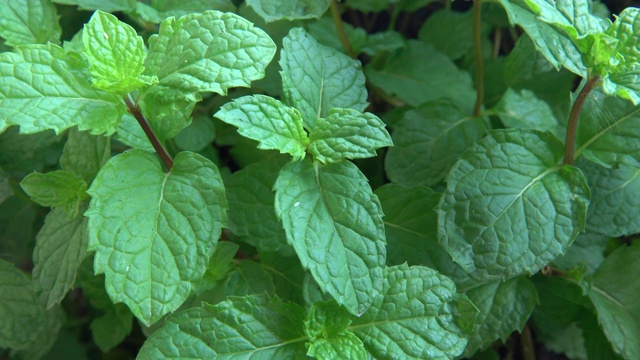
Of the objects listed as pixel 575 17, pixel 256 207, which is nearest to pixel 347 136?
pixel 256 207

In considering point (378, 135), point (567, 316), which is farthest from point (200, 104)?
point (567, 316)

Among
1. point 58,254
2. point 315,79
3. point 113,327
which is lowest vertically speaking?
point 113,327

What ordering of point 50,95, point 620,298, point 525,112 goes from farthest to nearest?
point 525,112, point 620,298, point 50,95

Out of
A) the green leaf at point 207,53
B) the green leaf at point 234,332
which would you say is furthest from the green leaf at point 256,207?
the green leaf at point 207,53

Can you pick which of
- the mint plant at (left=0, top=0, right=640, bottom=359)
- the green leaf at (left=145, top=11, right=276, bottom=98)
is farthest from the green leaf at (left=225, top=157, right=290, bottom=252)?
the green leaf at (left=145, top=11, right=276, bottom=98)

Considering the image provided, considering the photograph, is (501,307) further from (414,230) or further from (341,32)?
(341,32)
